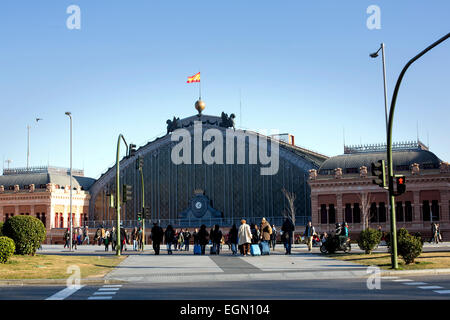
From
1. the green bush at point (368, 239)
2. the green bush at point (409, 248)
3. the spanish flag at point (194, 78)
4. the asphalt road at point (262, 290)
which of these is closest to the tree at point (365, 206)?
the spanish flag at point (194, 78)

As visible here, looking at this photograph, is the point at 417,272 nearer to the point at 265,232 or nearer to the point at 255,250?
the point at 255,250

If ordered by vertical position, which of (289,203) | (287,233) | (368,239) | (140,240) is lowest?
(140,240)

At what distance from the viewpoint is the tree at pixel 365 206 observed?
5431 centimetres

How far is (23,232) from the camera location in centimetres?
2533

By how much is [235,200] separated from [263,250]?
3468 centimetres

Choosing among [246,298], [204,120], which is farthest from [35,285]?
[204,120]

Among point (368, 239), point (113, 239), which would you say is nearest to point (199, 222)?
point (113, 239)

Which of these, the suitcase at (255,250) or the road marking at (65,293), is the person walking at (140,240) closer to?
the suitcase at (255,250)

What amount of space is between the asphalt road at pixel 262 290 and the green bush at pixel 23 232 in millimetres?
8959

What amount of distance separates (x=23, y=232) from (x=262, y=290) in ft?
47.8

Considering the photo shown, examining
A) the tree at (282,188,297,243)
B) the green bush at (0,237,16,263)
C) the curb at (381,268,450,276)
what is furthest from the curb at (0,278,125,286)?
the tree at (282,188,297,243)
